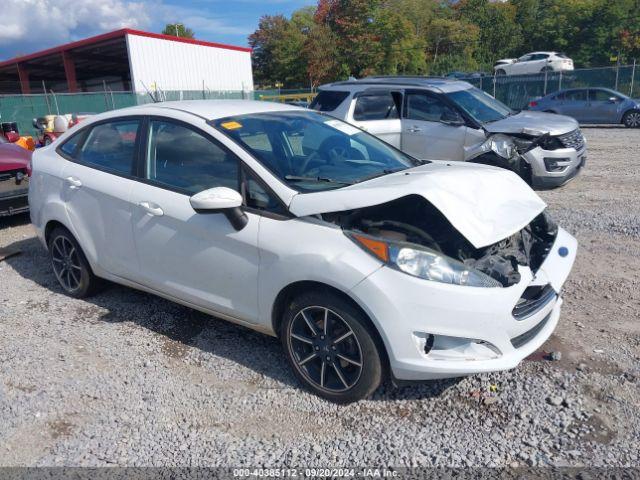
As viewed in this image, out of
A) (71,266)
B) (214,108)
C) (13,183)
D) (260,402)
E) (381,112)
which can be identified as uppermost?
(214,108)

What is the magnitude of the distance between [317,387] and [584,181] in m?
7.85

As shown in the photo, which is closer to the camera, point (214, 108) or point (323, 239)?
point (323, 239)

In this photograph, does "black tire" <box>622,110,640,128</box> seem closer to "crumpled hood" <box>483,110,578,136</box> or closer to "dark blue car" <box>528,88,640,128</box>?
"dark blue car" <box>528,88,640,128</box>

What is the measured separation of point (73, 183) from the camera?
4551mm

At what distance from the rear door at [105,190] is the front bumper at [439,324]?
7.16ft

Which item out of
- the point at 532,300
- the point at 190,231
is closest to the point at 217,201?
the point at 190,231

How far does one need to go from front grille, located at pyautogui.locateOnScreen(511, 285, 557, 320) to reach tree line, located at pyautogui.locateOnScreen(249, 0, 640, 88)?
45.2 meters

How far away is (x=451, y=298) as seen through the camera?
2.82 meters

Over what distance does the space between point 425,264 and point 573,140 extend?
636 centimetres

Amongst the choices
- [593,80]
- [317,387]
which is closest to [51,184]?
[317,387]

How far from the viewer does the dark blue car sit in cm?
1819

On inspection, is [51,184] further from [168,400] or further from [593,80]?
[593,80]

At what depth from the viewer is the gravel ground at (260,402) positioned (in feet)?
9.30

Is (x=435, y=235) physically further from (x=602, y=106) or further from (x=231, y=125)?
(x=602, y=106)
